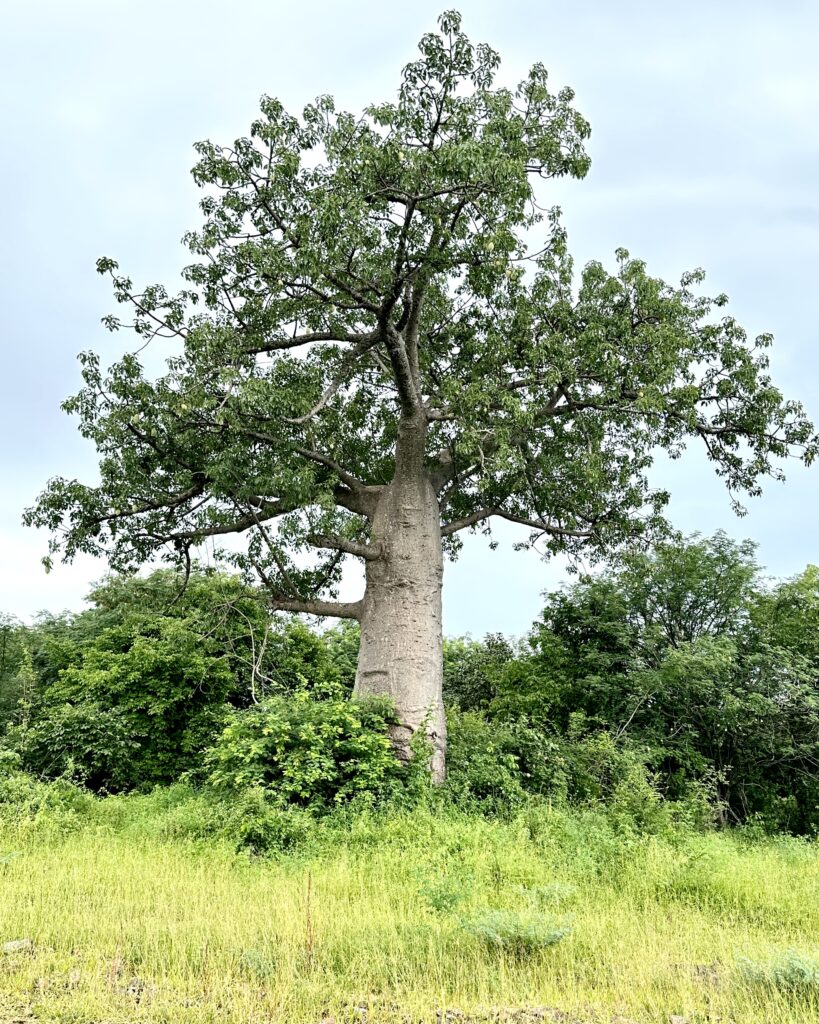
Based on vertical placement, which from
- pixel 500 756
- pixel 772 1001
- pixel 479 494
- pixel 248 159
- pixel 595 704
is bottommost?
pixel 772 1001

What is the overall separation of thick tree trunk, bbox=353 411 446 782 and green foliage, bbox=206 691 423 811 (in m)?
0.63

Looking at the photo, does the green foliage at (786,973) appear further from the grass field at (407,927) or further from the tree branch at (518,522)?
the tree branch at (518,522)

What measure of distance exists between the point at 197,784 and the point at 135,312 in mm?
7513

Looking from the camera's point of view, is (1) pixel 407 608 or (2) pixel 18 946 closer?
(2) pixel 18 946

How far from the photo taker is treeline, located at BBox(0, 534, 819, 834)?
12.7 metres

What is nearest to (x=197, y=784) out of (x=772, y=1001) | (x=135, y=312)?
(x=135, y=312)

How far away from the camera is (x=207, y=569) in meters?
12.6

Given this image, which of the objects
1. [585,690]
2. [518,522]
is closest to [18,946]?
[518,522]

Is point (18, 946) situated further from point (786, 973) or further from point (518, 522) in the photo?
point (518, 522)

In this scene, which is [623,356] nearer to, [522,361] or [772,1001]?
[522,361]

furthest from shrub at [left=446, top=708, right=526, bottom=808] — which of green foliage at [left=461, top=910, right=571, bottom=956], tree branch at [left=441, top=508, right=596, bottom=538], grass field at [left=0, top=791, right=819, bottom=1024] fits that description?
green foliage at [left=461, top=910, right=571, bottom=956]

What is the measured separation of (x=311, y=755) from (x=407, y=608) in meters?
2.51

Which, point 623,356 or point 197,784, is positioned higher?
point 623,356

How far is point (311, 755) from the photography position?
358 inches
